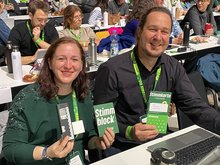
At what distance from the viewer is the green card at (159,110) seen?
1314mm

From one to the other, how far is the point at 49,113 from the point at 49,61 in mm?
269

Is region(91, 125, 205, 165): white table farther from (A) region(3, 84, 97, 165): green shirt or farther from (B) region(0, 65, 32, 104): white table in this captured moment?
(B) region(0, 65, 32, 104): white table

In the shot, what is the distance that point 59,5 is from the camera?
6617 mm

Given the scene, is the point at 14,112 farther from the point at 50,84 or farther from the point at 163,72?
the point at 163,72

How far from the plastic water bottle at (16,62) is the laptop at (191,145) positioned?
135 centimetres

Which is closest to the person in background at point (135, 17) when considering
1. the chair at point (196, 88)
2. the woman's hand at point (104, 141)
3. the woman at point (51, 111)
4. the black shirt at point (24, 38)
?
the black shirt at point (24, 38)

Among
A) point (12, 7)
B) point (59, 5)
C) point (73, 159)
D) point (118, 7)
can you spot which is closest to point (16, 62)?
point (73, 159)

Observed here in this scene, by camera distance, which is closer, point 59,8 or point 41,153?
point 41,153

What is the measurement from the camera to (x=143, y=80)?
163 centimetres

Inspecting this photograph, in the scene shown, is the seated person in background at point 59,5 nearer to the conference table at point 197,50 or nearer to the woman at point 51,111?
the conference table at point 197,50

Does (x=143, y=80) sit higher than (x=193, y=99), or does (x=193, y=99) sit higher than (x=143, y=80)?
(x=143, y=80)

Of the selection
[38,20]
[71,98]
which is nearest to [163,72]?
[71,98]

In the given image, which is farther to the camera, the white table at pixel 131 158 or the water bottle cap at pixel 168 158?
the white table at pixel 131 158

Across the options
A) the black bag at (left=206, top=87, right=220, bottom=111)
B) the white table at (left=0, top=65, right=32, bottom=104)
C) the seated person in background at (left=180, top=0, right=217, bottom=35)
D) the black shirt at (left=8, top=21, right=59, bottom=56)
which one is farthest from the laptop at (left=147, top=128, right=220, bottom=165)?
the seated person in background at (left=180, top=0, right=217, bottom=35)
